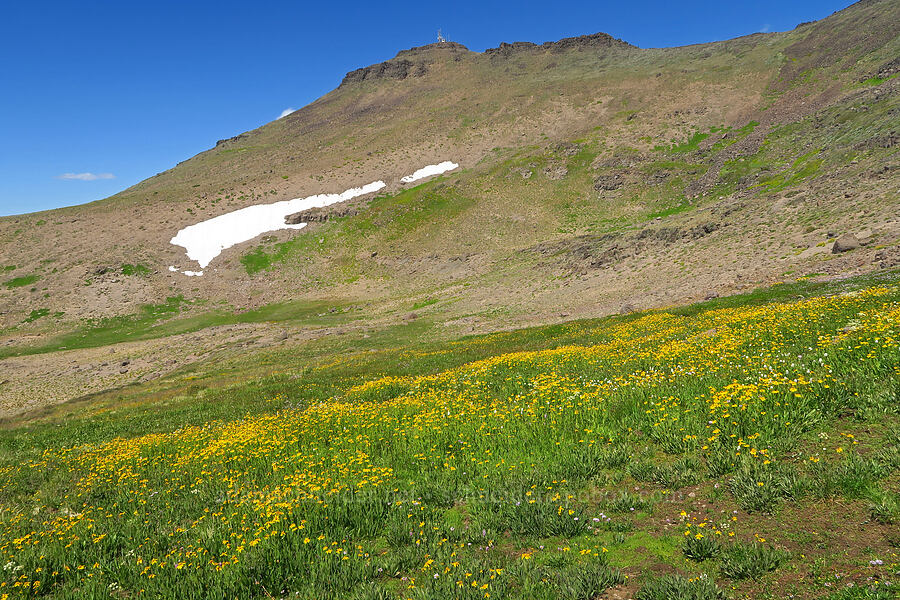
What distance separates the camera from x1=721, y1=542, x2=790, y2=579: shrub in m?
4.49

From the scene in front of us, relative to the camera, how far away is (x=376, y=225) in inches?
3332

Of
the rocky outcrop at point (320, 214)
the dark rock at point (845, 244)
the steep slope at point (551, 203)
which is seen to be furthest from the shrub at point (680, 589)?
the rocky outcrop at point (320, 214)

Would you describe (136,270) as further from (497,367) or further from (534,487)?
(534,487)

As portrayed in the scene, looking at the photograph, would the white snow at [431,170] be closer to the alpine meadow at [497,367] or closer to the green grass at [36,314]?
the alpine meadow at [497,367]

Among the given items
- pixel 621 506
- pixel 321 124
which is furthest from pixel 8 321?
pixel 321 124

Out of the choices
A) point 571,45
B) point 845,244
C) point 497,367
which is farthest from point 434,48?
point 497,367

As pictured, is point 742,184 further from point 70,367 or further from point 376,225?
point 70,367

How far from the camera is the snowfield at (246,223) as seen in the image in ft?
264

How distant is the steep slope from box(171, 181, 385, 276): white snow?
299cm

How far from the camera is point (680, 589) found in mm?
4332

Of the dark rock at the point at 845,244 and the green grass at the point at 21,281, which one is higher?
the green grass at the point at 21,281

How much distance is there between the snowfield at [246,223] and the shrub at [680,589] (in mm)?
84080

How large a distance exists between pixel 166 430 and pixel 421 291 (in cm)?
4759

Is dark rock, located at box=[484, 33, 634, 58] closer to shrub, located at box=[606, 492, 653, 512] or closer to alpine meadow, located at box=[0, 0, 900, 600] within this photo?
alpine meadow, located at box=[0, 0, 900, 600]
